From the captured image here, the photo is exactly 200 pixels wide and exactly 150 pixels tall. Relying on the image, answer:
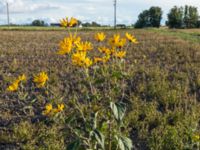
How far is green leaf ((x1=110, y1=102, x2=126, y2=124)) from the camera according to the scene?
2.96 metres

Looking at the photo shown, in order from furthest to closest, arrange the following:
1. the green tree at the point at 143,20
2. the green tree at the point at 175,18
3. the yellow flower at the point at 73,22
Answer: the green tree at the point at 143,20, the green tree at the point at 175,18, the yellow flower at the point at 73,22

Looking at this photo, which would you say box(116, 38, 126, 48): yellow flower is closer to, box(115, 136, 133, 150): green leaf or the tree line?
box(115, 136, 133, 150): green leaf

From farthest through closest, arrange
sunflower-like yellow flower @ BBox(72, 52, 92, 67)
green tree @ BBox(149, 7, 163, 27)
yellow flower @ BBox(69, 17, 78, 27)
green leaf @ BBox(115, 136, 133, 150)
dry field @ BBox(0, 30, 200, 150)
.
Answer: green tree @ BBox(149, 7, 163, 27) → dry field @ BBox(0, 30, 200, 150) → green leaf @ BBox(115, 136, 133, 150) → yellow flower @ BBox(69, 17, 78, 27) → sunflower-like yellow flower @ BBox(72, 52, 92, 67)

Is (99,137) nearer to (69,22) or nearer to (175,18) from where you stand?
(69,22)

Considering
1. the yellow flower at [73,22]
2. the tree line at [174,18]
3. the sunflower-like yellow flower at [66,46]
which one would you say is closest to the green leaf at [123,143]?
the sunflower-like yellow flower at [66,46]

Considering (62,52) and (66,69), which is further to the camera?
(66,69)

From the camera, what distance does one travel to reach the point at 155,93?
6.86 m

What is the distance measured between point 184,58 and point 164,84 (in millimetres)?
4305

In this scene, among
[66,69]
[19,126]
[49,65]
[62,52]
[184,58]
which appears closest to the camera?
[62,52]

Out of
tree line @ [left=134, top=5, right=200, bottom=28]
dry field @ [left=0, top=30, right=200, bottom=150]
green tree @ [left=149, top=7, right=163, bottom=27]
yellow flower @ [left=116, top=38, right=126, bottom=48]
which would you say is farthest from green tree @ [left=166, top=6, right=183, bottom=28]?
yellow flower @ [left=116, top=38, right=126, bottom=48]

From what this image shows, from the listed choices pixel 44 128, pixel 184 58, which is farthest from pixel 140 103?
pixel 184 58

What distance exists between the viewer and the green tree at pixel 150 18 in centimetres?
8682

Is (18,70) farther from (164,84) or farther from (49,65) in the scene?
(164,84)

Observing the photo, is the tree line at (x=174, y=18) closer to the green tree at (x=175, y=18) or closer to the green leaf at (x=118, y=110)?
the green tree at (x=175, y=18)
